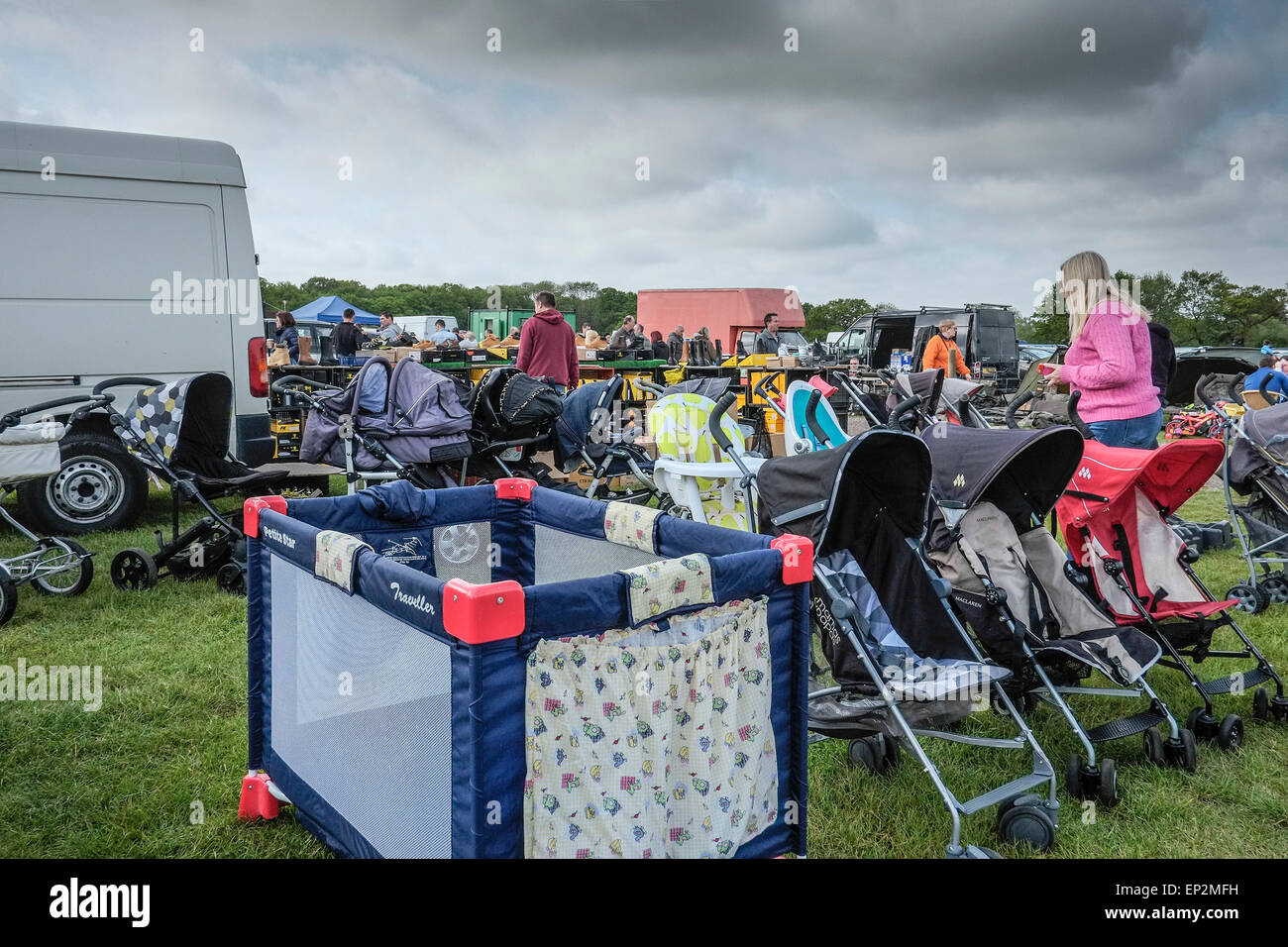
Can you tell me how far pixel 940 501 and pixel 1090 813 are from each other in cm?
119

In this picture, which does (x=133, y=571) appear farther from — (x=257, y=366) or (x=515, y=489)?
(x=515, y=489)

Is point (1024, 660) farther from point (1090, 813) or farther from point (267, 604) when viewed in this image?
point (267, 604)

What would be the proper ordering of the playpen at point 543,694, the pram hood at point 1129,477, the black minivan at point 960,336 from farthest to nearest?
the black minivan at point 960,336
the pram hood at point 1129,477
the playpen at point 543,694

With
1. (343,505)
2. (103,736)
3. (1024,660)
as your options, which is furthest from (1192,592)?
(103,736)

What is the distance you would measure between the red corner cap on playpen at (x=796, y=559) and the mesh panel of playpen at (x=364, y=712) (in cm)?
84

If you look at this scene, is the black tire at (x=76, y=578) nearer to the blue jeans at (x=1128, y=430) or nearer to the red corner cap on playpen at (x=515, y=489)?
the red corner cap on playpen at (x=515, y=489)

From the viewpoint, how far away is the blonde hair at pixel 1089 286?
4.62 metres

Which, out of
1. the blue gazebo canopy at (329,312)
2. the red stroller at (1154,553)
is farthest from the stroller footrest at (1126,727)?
the blue gazebo canopy at (329,312)

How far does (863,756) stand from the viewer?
334 centimetres

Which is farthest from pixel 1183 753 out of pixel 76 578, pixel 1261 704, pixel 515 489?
pixel 76 578

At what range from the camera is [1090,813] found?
9.74 ft

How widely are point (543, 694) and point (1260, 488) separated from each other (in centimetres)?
523

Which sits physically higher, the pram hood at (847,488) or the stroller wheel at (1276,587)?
the pram hood at (847,488)
